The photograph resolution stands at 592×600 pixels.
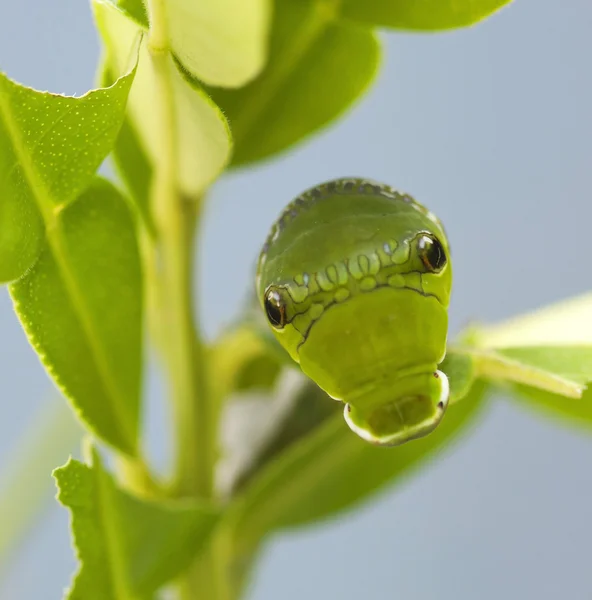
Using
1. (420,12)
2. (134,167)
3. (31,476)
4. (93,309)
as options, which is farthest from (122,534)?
(31,476)

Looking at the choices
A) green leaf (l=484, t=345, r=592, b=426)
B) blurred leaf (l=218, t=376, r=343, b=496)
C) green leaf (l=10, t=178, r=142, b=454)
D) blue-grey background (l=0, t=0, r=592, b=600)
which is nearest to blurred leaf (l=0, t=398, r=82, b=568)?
blurred leaf (l=218, t=376, r=343, b=496)

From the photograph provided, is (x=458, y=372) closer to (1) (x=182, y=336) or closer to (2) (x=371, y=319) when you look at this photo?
(2) (x=371, y=319)

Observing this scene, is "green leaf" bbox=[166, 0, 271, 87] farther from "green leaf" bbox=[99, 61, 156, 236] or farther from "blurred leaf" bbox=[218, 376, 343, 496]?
"blurred leaf" bbox=[218, 376, 343, 496]

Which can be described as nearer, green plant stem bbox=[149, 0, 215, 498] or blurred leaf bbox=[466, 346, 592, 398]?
blurred leaf bbox=[466, 346, 592, 398]

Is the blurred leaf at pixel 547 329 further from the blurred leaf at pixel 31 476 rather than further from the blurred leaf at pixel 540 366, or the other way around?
the blurred leaf at pixel 31 476

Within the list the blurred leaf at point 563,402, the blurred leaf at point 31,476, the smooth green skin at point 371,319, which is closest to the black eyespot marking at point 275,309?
the smooth green skin at point 371,319

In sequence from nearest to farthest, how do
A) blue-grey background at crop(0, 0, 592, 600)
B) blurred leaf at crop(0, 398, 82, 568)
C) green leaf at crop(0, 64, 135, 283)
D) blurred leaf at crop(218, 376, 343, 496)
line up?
1. green leaf at crop(0, 64, 135, 283)
2. blurred leaf at crop(218, 376, 343, 496)
3. blurred leaf at crop(0, 398, 82, 568)
4. blue-grey background at crop(0, 0, 592, 600)
